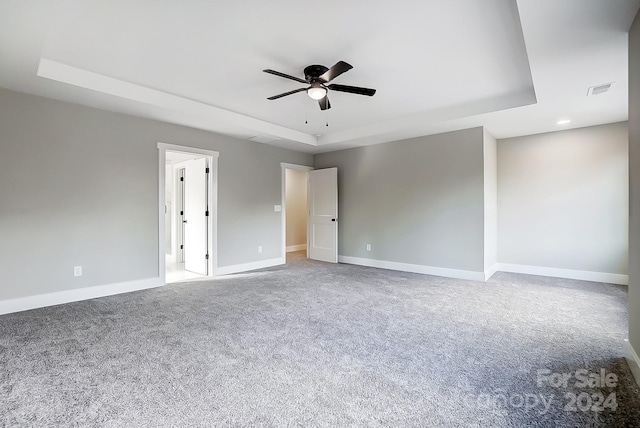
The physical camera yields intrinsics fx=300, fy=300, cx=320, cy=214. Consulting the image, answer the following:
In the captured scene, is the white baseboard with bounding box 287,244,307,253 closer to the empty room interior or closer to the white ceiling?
the empty room interior

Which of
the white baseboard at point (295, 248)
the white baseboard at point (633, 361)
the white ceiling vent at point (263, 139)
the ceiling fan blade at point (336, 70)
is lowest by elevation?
the white baseboard at point (633, 361)

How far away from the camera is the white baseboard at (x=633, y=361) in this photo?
1968 millimetres

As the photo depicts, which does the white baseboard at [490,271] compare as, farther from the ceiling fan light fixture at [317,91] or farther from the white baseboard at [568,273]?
the ceiling fan light fixture at [317,91]

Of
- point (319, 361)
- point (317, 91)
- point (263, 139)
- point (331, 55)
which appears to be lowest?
point (319, 361)

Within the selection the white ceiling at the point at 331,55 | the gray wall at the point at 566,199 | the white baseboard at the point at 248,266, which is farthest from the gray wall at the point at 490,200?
the white baseboard at the point at 248,266

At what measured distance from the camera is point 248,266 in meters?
5.68

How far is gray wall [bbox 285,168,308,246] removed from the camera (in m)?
8.31

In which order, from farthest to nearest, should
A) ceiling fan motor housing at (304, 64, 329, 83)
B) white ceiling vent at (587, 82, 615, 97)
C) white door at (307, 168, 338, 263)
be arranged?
white door at (307, 168, 338, 263) → white ceiling vent at (587, 82, 615, 97) → ceiling fan motor housing at (304, 64, 329, 83)

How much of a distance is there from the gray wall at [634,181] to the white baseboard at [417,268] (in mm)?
2576

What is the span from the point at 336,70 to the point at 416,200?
3246 mm

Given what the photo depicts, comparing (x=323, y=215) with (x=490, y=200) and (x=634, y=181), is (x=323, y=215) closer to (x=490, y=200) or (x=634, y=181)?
(x=490, y=200)

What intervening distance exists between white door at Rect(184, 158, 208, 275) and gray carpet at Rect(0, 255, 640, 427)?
1.49 metres

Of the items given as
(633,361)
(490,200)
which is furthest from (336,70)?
(490,200)

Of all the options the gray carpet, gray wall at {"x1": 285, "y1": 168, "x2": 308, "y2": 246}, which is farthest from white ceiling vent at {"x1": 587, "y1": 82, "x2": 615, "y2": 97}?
gray wall at {"x1": 285, "y1": 168, "x2": 308, "y2": 246}
